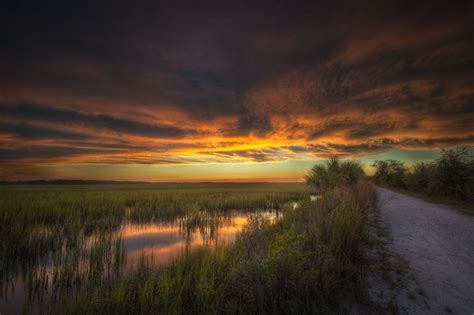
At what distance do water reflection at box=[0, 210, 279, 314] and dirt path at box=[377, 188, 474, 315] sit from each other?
15.9 feet

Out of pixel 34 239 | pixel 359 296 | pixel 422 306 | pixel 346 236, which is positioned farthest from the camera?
pixel 34 239

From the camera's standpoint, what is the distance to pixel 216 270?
4676 millimetres

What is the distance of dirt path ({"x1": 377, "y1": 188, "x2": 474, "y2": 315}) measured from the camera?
352 centimetres

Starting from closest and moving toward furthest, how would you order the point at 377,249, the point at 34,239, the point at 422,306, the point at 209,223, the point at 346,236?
the point at 422,306 → the point at 346,236 → the point at 377,249 → the point at 34,239 → the point at 209,223

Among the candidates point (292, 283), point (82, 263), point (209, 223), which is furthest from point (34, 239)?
point (292, 283)

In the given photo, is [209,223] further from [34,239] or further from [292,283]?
[292,283]

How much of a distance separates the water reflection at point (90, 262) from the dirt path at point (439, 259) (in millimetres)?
4857

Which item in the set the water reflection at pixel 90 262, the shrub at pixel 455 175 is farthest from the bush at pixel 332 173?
the water reflection at pixel 90 262

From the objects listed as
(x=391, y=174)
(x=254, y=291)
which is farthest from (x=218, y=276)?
(x=391, y=174)

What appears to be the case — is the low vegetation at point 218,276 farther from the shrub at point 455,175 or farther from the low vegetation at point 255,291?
the shrub at point 455,175

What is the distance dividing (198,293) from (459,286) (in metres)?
4.90

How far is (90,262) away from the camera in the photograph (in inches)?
227

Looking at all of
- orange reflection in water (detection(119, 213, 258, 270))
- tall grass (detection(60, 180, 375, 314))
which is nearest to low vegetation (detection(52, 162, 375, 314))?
tall grass (detection(60, 180, 375, 314))

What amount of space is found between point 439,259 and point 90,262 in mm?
9038
